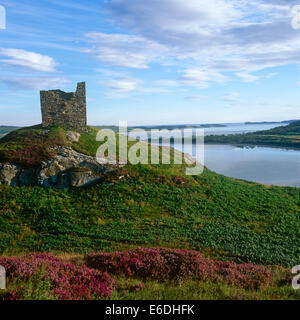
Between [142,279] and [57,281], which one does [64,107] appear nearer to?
[142,279]

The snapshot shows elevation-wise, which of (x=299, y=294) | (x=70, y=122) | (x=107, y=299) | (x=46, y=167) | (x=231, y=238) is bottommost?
(x=231, y=238)

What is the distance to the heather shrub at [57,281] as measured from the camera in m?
7.03

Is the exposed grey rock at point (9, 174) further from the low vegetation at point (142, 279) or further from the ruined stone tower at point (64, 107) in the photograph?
the low vegetation at point (142, 279)

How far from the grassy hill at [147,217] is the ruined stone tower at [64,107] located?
3.06 metres

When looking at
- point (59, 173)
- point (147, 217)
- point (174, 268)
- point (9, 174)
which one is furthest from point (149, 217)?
point (9, 174)

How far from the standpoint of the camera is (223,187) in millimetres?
28625

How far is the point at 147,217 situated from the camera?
20234 mm

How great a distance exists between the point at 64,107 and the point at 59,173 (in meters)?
11.7

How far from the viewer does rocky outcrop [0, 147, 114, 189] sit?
22.7 metres

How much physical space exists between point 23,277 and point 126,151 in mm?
23371

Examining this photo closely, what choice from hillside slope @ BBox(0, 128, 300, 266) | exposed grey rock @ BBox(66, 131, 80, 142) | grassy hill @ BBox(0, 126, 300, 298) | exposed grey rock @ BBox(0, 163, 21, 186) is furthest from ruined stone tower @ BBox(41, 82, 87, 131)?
exposed grey rock @ BBox(0, 163, 21, 186)
